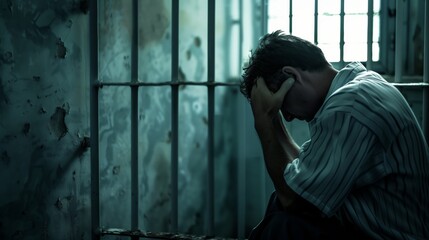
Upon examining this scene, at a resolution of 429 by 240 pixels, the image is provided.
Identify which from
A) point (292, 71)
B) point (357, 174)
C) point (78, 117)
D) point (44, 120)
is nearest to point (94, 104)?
point (78, 117)

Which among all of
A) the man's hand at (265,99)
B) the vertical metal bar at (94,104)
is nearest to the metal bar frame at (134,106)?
the vertical metal bar at (94,104)

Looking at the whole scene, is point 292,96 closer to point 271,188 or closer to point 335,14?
point 335,14

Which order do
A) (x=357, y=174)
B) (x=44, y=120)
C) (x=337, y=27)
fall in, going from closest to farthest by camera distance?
(x=357, y=174), (x=44, y=120), (x=337, y=27)

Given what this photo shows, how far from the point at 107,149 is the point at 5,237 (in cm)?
57

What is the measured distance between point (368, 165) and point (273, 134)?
0.34 metres

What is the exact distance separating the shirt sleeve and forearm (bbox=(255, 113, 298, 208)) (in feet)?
0.34

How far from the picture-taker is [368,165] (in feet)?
3.73

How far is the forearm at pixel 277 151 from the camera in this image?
4.17ft

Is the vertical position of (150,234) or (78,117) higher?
(78,117)

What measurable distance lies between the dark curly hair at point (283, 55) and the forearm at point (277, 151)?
14 cm

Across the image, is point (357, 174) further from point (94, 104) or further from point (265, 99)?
point (94, 104)

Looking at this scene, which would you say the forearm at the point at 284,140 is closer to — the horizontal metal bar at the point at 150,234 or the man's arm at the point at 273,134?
the man's arm at the point at 273,134

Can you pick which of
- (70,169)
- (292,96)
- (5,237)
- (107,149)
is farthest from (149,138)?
(292,96)

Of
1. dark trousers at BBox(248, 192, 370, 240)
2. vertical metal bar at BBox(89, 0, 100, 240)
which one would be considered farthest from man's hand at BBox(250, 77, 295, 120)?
vertical metal bar at BBox(89, 0, 100, 240)
